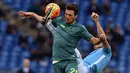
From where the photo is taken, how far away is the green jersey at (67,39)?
11448 mm

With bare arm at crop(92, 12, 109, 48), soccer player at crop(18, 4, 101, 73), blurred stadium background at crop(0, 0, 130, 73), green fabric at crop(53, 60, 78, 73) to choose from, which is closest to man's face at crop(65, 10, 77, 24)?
soccer player at crop(18, 4, 101, 73)

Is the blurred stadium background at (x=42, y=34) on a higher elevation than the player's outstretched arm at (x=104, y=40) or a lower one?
lower

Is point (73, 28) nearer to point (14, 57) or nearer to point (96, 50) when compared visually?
point (96, 50)

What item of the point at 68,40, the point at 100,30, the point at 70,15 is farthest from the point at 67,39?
the point at 100,30

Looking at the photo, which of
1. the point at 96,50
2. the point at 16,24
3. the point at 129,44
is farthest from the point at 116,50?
the point at 96,50

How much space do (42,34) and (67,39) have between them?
34.3 ft

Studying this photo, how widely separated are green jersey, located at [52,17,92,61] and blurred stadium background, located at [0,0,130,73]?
906 cm

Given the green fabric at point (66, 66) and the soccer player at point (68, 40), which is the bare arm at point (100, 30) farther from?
the green fabric at point (66, 66)

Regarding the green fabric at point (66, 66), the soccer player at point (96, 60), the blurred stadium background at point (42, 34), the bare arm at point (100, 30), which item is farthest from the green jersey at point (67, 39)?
the blurred stadium background at point (42, 34)

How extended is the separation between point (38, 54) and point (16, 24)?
2452mm

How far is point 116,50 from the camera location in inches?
869

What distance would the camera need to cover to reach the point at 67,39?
11461mm

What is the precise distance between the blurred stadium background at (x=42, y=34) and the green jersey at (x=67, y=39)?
9065 mm

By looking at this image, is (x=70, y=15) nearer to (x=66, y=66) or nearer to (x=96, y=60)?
(x=66, y=66)
